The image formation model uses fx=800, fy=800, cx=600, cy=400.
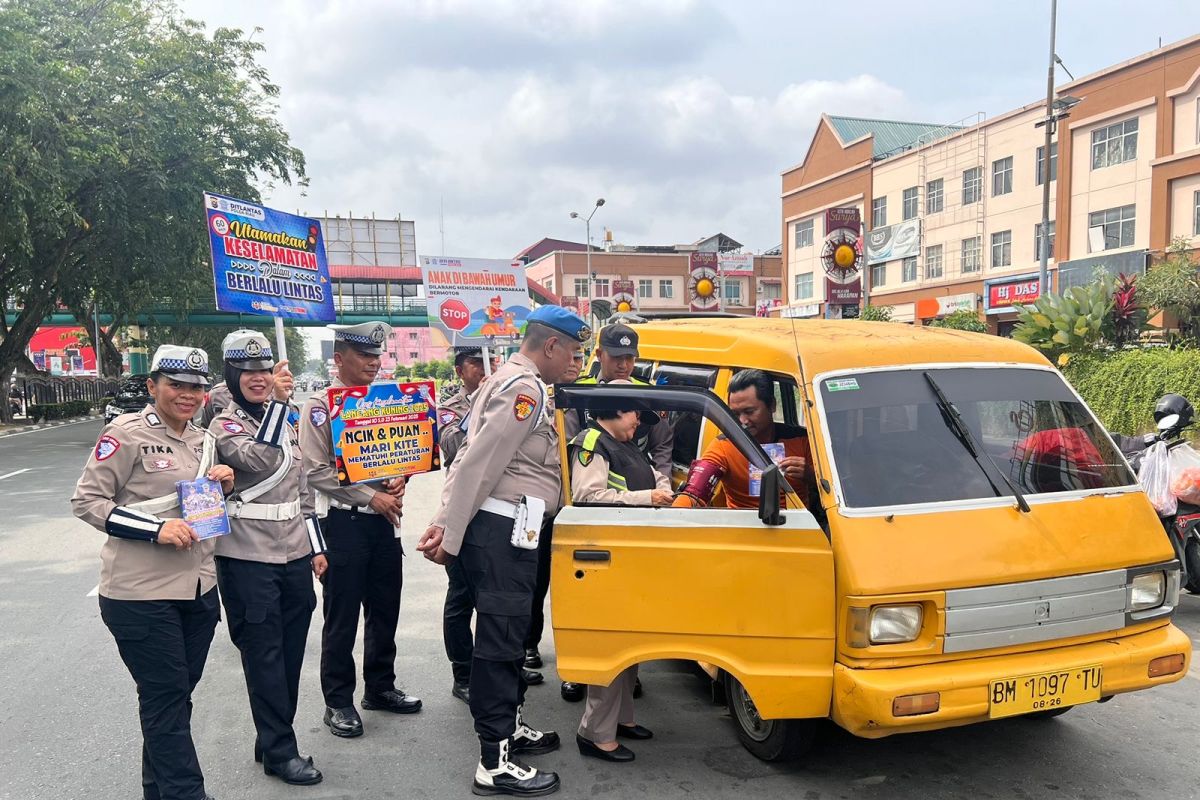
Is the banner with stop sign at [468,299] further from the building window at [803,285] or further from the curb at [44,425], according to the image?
the building window at [803,285]

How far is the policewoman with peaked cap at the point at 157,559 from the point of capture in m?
2.93

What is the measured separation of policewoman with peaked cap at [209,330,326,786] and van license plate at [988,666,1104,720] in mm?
2838

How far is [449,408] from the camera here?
254 inches

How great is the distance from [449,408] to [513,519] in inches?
127

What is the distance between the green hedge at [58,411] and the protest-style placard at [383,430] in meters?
34.1

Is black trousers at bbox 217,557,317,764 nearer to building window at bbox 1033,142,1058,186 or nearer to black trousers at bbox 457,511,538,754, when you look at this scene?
black trousers at bbox 457,511,538,754

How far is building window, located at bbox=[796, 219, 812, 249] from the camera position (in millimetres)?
47947

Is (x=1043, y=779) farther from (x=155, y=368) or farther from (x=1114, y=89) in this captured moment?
(x=1114, y=89)

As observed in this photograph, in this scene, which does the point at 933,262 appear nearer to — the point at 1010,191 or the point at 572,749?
the point at 1010,191

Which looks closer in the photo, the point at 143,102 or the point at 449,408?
the point at 449,408

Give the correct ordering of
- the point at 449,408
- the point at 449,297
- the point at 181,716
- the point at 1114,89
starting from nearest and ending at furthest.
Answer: the point at 181,716 → the point at 449,408 → the point at 449,297 → the point at 1114,89

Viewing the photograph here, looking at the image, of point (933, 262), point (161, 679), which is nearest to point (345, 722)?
point (161, 679)

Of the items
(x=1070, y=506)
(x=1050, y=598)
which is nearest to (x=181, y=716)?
(x=1050, y=598)

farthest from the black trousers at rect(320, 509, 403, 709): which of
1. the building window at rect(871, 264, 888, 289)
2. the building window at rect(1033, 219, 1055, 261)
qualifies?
the building window at rect(871, 264, 888, 289)
